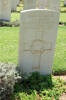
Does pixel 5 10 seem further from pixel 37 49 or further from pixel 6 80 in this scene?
pixel 6 80

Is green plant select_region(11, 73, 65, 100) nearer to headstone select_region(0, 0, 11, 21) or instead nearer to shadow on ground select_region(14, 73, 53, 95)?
shadow on ground select_region(14, 73, 53, 95)

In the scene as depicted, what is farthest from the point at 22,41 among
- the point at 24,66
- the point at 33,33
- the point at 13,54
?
the point at 13,54

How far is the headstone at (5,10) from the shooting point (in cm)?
1203

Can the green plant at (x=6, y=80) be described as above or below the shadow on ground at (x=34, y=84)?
above

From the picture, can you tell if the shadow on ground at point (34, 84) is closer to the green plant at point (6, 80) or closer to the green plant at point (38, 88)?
the green plant at point (38, 88)

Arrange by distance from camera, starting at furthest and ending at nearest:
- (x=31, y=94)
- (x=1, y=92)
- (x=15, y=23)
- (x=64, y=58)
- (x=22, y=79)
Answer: (x=15, y=23)
(x=64, y=58)
(x=22, y=79)
(x=31, y=94)
(x=1, y=92)

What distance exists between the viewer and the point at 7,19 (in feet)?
40.3

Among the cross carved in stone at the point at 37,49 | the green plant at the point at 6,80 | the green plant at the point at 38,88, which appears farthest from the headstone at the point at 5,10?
the green plant at the point at 6,80

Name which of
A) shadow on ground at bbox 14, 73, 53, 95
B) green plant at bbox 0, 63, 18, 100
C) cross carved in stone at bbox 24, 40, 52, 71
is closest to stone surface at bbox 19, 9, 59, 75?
cross carved in stone at bbox 24, 40, 52, 71

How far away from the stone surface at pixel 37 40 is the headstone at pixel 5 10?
7.59 m

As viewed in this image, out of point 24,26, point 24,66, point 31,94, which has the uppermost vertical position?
point 24,26

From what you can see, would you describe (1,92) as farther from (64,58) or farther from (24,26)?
(64,58)

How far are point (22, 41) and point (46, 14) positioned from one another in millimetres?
772

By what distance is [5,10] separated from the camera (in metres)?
12.3
